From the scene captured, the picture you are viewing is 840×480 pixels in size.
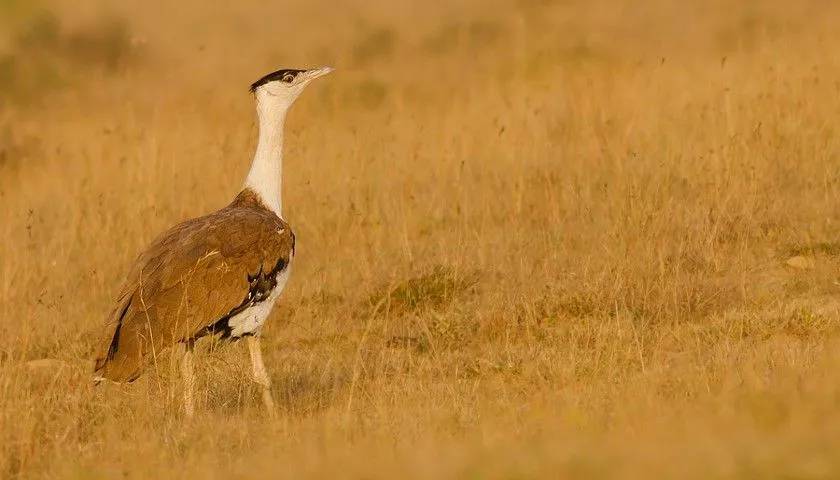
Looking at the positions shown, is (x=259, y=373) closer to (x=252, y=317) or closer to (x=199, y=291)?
(x=252, y=317)

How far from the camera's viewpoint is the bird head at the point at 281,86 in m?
7.32

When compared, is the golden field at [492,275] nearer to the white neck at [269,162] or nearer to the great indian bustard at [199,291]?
the great indian bustard at [199,291]

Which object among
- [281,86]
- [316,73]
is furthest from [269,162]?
[316,73]

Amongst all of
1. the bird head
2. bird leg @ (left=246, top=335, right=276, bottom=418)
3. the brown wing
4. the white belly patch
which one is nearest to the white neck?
the bird head

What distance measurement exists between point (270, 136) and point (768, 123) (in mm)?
4822

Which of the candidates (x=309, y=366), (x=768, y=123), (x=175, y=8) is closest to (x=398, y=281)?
(x=309, y=366)

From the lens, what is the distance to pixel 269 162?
7.10 m

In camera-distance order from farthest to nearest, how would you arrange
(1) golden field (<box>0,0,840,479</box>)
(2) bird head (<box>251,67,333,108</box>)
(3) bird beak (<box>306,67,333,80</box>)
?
(3) bird beak (<box>306,67,333,80</box>) < (2) bird head (<box>251,67,333,108</box>) < (1) golden field (<box>0,0,840,479</box>)

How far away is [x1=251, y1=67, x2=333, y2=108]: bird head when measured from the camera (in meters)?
7.32

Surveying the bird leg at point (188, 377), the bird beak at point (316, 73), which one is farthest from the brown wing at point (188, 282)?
the bird beak at point (316, 73)

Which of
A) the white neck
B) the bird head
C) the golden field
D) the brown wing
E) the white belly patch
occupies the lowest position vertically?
the golden field

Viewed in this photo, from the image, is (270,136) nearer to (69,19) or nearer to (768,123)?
(768,123)

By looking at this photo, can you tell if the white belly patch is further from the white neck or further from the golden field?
the white neck

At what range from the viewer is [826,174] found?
952cm
